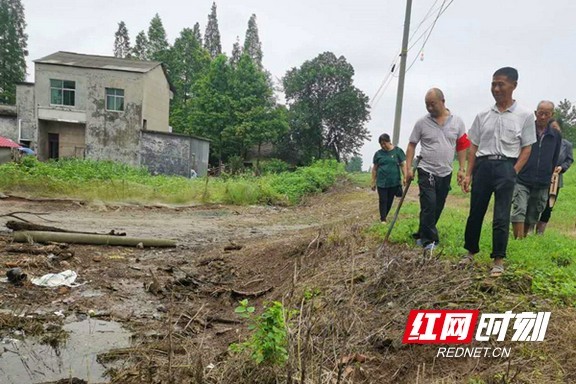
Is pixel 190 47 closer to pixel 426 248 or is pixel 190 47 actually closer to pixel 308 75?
pixel 308 75

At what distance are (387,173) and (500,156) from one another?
123 inches

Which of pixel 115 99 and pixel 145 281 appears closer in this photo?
pixel 145 281

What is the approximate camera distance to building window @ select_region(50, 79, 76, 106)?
2559 cm

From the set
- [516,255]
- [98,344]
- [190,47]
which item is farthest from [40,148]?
[516,255]

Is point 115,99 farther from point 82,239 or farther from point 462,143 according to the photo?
point 462,143

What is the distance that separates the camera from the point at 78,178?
44.0ft

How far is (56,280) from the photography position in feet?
15.9

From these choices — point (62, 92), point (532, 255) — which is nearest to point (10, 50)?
point (62, 92)

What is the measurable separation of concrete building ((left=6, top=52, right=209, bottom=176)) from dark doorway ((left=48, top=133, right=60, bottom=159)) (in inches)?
5.4

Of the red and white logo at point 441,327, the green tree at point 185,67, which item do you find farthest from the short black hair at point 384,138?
the green tree at point 185,67

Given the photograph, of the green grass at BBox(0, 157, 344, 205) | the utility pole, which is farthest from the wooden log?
the utility pole

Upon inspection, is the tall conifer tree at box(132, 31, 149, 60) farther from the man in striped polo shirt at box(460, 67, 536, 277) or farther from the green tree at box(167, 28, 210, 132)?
the man in striped polo shirt at box(460, 67, 536, 277)

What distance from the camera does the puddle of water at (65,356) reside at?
298cm

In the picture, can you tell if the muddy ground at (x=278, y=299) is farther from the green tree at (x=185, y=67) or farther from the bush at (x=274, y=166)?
the green tree at (x=185, y=67)
